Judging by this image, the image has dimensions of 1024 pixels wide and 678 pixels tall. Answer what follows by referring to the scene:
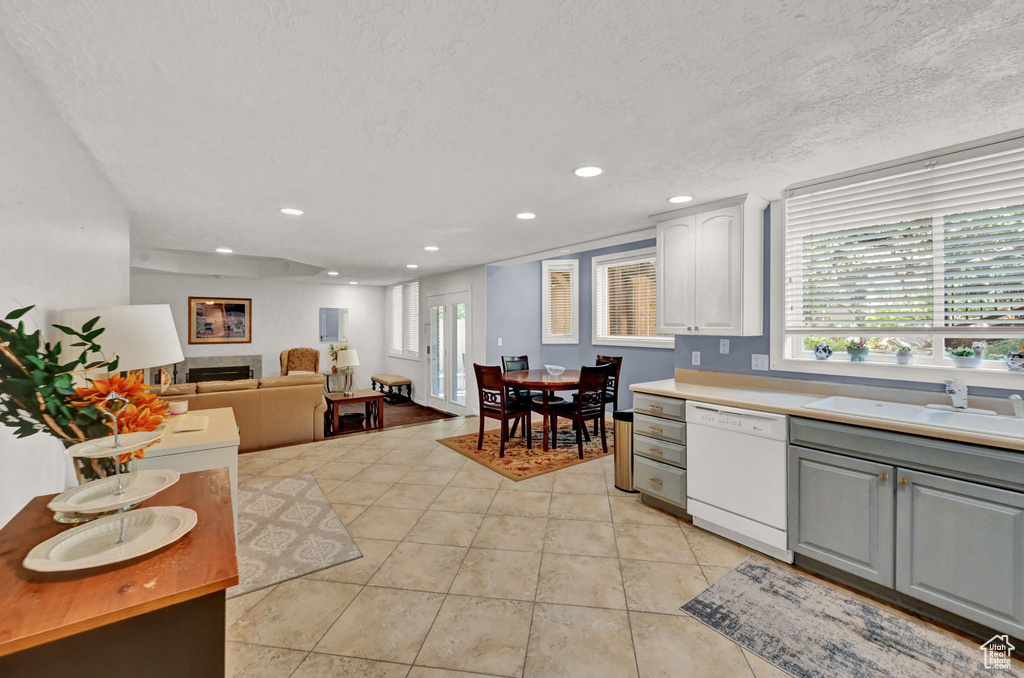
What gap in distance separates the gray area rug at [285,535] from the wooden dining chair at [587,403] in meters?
2.40

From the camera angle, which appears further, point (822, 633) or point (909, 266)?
point (909, 266)

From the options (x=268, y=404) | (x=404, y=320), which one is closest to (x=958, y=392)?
(x=268, y=404)

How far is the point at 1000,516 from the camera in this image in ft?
5.80

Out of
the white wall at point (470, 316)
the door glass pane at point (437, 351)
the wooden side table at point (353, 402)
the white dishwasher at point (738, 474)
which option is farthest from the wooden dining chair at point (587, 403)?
the door glass pane at point (437, 351)

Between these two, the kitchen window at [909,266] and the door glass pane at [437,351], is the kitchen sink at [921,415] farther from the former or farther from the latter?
the door glass pane at [437,351]

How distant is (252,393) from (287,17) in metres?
4.37

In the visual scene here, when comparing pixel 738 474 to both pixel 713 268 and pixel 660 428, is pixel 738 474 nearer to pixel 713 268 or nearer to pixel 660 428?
pixel 660 428

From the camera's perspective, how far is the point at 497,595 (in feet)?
7.28

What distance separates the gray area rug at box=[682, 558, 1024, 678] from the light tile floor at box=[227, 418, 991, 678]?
0.35ft

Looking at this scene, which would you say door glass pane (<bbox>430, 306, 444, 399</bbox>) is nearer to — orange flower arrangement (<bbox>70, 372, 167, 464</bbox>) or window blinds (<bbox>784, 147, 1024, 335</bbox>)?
window blinds (<bbox>784, 147, 1024, 335</bbox>)

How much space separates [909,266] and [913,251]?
9 centimetres

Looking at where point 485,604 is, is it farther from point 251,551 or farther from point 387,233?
point 387,233

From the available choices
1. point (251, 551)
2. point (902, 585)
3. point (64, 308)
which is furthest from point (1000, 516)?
point (64, 308)

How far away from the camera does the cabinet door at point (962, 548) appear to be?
1747 millimetres
